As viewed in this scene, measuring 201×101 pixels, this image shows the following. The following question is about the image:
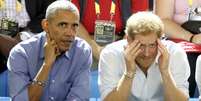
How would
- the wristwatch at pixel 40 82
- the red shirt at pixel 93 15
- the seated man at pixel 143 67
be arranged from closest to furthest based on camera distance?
the seated man at pixel 143 67
the wristwatch at pixel 40 82
the red shirt at pixel 93 15

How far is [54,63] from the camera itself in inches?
114

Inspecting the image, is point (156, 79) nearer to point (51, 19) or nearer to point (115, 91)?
point (115, 91)

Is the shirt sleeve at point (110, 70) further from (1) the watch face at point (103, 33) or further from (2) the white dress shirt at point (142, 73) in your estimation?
(1) the watch face at point (103, 33)

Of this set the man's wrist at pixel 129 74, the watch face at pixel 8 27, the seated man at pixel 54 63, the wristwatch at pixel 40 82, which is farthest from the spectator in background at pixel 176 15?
the wristwatch at pixel 40 82

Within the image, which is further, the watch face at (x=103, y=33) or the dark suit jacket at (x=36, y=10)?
the dark suit jacket at (x=36, y=10)

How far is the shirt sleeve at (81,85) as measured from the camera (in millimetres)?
2861

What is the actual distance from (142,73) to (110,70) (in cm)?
19

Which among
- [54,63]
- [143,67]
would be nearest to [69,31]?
[54,63]

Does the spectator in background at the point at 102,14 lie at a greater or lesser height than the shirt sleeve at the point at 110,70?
greater

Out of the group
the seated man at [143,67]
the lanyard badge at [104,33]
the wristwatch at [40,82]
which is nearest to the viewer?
the seated man at [143,67]

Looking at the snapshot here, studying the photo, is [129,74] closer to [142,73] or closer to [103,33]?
[142,73]

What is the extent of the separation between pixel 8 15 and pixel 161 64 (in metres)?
1.84

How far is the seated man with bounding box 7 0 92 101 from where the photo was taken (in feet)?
9.21

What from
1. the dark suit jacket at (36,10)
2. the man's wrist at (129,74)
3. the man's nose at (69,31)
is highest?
the dark suit jacket at (36,10)
